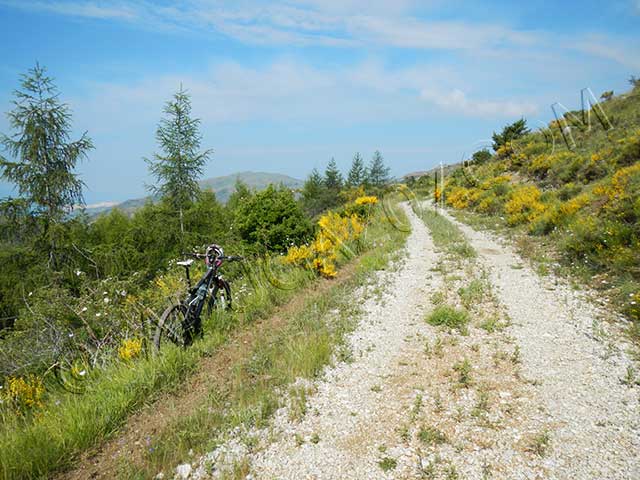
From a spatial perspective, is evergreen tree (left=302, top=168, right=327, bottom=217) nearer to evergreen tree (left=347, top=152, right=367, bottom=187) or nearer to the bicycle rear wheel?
evergreen tree (left=347, top=152, right=367, bottom=187)

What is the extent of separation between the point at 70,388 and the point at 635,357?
7.26m

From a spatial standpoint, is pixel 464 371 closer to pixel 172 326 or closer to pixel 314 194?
pixel 172 326

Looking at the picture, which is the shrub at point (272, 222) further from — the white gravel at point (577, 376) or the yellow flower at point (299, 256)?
the white gravel at point (577, 376)

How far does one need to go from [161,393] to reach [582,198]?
11.9 m

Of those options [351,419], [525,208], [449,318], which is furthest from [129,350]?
[525,208]

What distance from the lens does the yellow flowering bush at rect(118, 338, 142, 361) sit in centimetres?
469

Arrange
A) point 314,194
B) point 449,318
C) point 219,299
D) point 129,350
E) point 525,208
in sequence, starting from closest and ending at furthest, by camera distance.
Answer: point 129,350
point 449,318
point 219,299
point 525,208
point 314,194

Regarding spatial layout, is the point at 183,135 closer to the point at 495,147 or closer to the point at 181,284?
the point at 181,284

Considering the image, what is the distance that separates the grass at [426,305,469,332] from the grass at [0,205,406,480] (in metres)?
1.42

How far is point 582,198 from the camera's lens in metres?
9.95

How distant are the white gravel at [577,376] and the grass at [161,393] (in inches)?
104

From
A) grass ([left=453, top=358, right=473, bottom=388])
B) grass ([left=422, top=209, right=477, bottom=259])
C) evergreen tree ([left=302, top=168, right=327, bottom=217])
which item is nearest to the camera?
grass ([left=453, top=358, right=473, bottom=388])

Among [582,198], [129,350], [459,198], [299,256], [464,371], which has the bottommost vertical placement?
[464,371]

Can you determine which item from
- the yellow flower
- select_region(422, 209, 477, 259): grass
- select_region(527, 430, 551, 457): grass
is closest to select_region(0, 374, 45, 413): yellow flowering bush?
select_region(527, 430, 551, 457): grass
